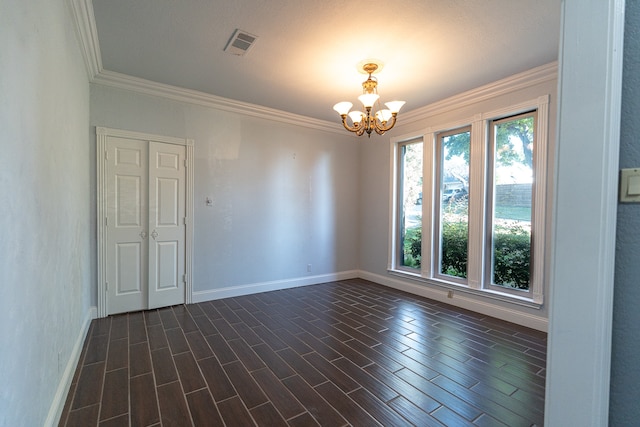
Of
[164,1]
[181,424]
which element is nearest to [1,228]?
Answer: [181,424]

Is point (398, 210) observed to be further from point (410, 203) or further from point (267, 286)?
point (267, 286)

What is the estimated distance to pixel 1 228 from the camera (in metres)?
1.05

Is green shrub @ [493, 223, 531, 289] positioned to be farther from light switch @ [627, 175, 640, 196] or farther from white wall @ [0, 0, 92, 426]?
white wall @ [0, 0, 92, 426]

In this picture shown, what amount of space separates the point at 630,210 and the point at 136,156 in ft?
14.5

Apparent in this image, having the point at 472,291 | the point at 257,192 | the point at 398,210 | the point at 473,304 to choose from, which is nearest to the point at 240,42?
Result: the point at 257,192

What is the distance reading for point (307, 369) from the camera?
95.1 inches

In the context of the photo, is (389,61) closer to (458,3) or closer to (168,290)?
(458,3)

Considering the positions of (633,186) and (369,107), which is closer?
(633,186)

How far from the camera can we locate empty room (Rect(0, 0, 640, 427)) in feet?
3.21

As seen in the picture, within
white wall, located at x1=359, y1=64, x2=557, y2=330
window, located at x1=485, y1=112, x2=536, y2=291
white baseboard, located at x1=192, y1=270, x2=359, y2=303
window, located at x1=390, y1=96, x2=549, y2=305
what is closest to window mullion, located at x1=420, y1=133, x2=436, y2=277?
window, located at x1=390, y1=96, x2=549, y2=305

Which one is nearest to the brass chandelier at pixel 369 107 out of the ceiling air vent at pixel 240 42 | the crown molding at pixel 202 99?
the ceiling air vent at pixel 240 42

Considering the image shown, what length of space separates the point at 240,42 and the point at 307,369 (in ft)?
9.96

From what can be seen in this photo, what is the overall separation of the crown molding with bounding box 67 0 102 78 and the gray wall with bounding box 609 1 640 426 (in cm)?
326

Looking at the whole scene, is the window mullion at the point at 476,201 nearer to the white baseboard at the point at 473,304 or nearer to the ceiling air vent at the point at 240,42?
the white baseboard at the point at 473,304
